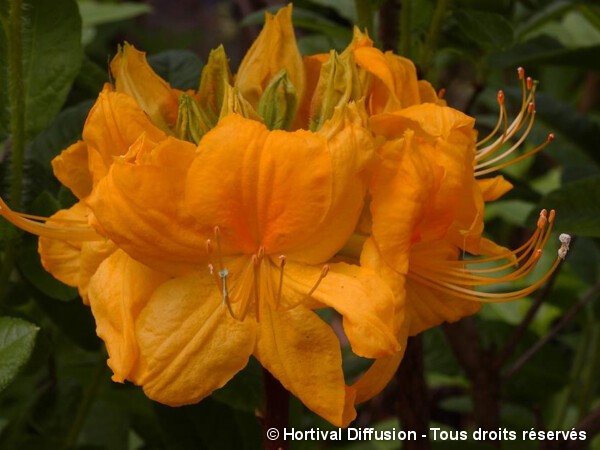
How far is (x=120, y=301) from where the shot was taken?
0.86m

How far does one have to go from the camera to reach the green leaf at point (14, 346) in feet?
3.03

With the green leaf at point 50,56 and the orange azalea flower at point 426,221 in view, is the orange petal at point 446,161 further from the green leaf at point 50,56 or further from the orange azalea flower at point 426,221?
the green leaf at point 50,56

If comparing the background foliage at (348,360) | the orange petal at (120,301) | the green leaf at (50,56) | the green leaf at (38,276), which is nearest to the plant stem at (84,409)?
the background foliage at (348,360)

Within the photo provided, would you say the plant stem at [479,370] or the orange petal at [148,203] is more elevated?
the orange petal at [148,203]

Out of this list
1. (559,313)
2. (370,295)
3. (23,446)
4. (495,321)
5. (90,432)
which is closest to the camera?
(370,295)

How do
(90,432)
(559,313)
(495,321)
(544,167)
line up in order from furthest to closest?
(544,167), (559,313), (495,321), (90,432)

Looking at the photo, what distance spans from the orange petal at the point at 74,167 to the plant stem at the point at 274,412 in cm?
29

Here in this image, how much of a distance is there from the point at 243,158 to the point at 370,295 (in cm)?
16

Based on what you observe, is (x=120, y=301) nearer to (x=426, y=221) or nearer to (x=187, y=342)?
(x=187, y=342)

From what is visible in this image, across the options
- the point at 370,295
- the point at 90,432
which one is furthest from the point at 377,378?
the point at 90,432

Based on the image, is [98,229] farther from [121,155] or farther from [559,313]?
[559,313]

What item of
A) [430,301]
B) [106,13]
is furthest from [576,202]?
[106,13]

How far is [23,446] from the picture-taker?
4.40 feet

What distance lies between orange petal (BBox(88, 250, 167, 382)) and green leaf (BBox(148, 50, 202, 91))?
483 millimetres
